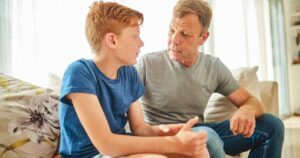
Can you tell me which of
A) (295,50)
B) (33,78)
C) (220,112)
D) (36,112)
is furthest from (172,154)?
(295,50)

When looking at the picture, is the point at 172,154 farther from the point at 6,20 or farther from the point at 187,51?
the point at 6,20

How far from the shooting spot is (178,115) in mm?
1498

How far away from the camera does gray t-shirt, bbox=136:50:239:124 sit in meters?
1.48

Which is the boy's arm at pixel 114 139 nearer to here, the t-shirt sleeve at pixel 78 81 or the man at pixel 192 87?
the t-shirt sleeve at pixel 78 81

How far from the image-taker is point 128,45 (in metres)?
1.10

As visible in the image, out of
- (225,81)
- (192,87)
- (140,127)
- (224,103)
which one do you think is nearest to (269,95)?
(224,103)

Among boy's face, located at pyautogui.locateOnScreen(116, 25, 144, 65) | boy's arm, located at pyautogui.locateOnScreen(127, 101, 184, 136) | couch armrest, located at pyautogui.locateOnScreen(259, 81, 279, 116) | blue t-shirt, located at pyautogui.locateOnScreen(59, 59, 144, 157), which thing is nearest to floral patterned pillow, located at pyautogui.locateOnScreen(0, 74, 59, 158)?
blue t-shirt, located at pyautogui.locateOnScreen(59, 59, 144, 157)

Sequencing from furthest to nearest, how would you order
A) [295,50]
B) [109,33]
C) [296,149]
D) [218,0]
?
[295,50] → [218,0] → [296,149] → [109,33]

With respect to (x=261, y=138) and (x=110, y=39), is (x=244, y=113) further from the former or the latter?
(x=110, y=39)

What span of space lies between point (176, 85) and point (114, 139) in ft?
2.06

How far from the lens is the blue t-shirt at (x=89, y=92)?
98 cm

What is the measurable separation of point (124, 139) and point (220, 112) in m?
0.98

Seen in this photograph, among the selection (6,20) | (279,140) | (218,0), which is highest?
(218,0)

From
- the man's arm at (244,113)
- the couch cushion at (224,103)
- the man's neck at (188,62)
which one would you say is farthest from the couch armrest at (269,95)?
the man's neck at (188,62)
